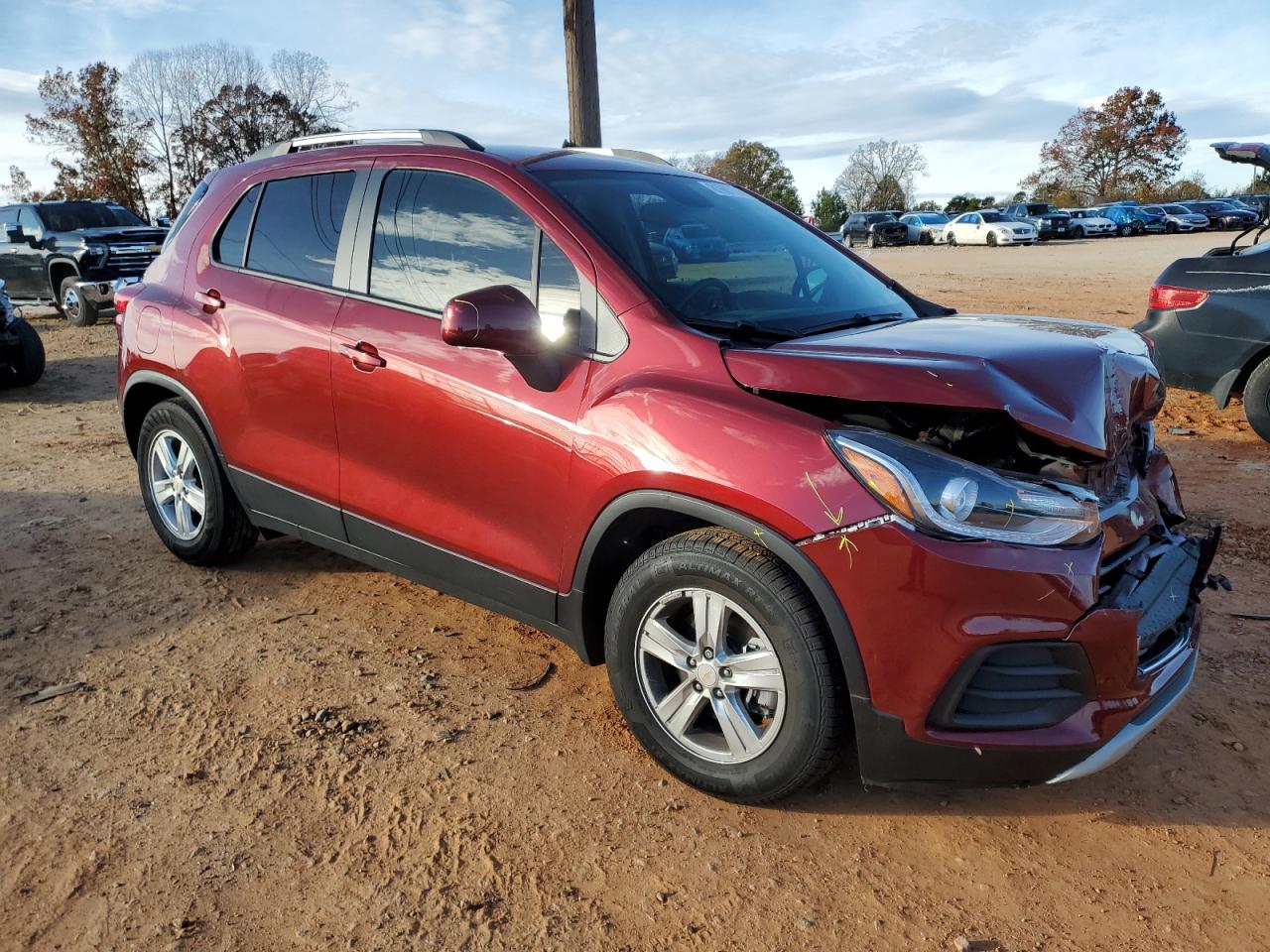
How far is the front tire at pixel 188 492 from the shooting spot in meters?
4.44

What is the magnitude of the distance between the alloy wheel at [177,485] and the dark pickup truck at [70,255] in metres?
11.3

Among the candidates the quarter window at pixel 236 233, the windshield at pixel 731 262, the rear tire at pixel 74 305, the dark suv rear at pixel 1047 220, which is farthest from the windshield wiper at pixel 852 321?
the dark suv rear at pixel 1047 220

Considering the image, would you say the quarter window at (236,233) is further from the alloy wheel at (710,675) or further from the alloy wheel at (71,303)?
the alloy wheel at (71,303)

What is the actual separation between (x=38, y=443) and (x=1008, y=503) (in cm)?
749

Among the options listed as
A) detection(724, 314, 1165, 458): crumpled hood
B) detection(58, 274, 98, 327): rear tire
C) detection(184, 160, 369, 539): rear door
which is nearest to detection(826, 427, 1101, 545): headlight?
detection(724, 314, 1165, 458): crumpled hood

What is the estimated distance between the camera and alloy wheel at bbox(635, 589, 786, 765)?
108 inches

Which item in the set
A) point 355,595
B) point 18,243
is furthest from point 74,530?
point 18,243

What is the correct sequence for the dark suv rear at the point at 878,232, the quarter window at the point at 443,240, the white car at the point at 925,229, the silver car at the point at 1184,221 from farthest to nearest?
1. the silver car at the point at 1184,221
2. the white car at the point at 925,229
3. the dark suv rear at the point at 878,232
4. the quarter window at the point at 443,240

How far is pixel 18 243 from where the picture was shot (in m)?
15.2

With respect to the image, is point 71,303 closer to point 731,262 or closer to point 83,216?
point 83,216

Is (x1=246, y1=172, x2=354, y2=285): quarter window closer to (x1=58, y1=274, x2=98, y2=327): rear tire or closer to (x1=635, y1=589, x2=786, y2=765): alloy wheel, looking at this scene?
(x1=635, y1=589, x2=786, y2=765): alloy wheel

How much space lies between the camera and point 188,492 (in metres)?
4.62

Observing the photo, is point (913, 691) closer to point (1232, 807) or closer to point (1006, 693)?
point (1006, 693)

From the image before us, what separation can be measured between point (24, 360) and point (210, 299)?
6932 mm
